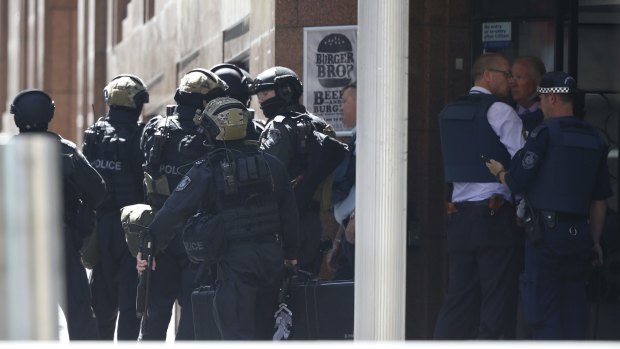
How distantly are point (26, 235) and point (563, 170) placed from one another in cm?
585

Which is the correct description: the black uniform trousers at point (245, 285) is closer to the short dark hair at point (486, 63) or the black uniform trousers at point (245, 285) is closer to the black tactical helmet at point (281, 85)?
the black tactical helmet at point (281, 85)

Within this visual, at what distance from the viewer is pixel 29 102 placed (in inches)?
332

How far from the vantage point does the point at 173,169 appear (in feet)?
28.8

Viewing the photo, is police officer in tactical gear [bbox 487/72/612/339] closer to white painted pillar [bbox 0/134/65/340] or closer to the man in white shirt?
the man in white shirt

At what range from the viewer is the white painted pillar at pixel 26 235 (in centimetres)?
203

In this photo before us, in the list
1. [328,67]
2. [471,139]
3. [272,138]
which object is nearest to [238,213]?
[272,138]

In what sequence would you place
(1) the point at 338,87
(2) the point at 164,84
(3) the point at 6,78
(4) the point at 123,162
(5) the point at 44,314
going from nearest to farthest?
(5) the point at 44,314
(4) the point at 123,162
(1) the point at 338,87
(2) the point at 164,84
(3) the point at 6,78

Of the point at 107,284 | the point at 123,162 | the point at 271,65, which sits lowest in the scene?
the point at 107,284

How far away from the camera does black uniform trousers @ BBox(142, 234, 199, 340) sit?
8.87 m

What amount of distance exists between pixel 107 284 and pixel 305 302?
69.0 inches

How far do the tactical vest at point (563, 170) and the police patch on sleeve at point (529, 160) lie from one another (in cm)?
13

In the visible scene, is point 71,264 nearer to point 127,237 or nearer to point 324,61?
point 127,237

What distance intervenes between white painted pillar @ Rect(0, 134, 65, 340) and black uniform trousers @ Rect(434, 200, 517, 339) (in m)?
5.95

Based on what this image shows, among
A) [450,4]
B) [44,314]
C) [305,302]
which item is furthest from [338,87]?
[44,314]
